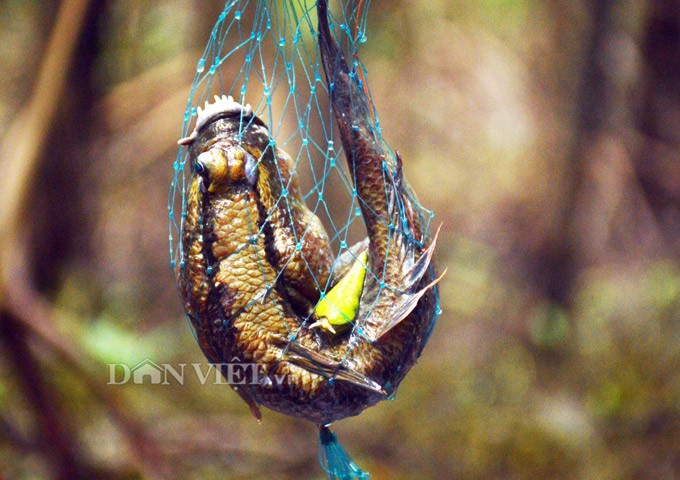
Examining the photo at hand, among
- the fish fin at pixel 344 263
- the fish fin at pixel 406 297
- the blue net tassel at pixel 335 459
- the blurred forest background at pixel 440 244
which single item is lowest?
the blue net tassel at pixel 335 459

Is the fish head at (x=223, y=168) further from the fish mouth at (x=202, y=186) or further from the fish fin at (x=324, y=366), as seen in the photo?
the fish fin at (x=324, y=366)

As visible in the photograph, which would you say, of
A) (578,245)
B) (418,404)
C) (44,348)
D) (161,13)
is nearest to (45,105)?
(44,348)

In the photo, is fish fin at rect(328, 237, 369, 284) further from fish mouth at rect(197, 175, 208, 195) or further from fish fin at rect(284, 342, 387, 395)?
fish mouth at rect(197, 175, 208, 195)

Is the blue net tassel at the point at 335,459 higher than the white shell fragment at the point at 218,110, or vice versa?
the white shell fragment at the point at 218,110

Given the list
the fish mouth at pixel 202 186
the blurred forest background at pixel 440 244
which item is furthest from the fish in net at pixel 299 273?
the blurred forest background at pixel 440 244

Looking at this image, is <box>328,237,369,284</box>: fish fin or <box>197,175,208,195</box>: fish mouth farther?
<box>328,237,369,284</box>: fish fin

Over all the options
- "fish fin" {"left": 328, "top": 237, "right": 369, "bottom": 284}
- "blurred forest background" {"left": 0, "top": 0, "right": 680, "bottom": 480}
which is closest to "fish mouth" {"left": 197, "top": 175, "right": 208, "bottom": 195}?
"fish fin" {"left": 328, "top": 237, "right": 369, "bottom": 284}
